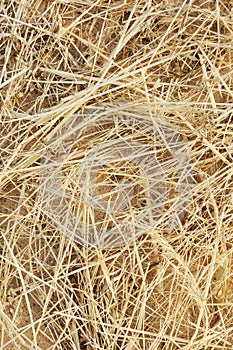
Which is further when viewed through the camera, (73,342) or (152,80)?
(152,80)

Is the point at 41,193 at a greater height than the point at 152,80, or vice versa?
the point at 152,80

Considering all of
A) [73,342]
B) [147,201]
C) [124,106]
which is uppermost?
[124,106]

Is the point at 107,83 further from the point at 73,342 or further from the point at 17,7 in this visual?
the point at 73,342

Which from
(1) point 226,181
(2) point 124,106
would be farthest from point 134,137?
(1) point 226,181
